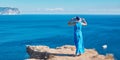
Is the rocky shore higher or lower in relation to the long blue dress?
lower

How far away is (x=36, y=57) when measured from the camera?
17406 mm

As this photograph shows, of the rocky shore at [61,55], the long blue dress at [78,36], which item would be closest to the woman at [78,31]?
the long blue dress at [78,36]

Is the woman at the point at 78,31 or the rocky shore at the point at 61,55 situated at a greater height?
the woman at the point at 78,31

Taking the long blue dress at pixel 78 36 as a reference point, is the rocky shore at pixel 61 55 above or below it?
below

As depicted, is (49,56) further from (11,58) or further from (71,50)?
(11,58)

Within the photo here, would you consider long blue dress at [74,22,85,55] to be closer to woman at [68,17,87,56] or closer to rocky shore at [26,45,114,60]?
woman at [68,17,87,56]

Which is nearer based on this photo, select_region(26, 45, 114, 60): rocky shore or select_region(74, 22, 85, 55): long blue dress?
select_region(26, 45, 114, 60): rocky shore

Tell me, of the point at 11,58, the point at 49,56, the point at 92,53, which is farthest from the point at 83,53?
the point at 11,58

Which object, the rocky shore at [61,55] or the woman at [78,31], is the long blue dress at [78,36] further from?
the rocky shore at [61,55]

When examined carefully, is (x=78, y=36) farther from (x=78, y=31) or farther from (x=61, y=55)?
(x=61, y=55)

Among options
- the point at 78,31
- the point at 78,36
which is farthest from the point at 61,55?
the point at 78,31

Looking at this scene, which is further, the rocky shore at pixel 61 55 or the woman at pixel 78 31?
the woman at pixel 78 31

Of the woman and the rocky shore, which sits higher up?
the woman

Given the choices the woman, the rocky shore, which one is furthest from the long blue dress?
the rocky shore
